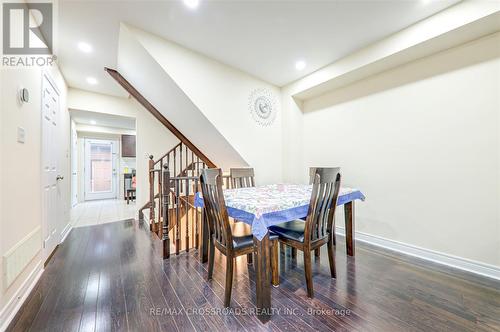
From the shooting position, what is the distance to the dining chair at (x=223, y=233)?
1.52 meters

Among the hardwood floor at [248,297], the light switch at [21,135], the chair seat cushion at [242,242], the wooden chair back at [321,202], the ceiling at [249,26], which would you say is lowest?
the hardwood floor at [248,297]

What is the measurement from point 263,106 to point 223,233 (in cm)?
263

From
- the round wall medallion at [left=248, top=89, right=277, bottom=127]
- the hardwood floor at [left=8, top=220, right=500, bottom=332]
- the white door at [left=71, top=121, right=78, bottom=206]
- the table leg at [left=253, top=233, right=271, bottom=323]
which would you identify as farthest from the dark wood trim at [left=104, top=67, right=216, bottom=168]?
the table leg at [left=253, top=233, right=271, bottom=323]

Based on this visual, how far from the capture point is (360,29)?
230 cm

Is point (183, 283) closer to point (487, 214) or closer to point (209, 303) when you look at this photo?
point (209, 303)

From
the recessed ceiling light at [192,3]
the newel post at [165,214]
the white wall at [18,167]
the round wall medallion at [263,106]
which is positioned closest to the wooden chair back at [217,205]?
the newel post at [165,214]

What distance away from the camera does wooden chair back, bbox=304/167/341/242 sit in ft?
5.32

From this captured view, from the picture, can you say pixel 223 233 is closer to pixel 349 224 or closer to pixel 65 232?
pixel 349 224

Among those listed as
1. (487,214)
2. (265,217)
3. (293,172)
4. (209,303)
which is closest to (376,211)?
(487,214)

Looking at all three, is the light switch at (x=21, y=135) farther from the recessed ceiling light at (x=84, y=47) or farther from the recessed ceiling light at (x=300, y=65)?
the recessed ceiling light at (x=300, y=65)

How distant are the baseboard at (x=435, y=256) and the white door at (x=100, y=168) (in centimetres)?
770

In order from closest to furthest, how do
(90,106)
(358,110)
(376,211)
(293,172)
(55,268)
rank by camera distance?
(55,268), (376,211), (358,110), (293,172), (90,106)

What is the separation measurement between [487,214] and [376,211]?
1010mm

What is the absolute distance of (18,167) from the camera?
162cm
